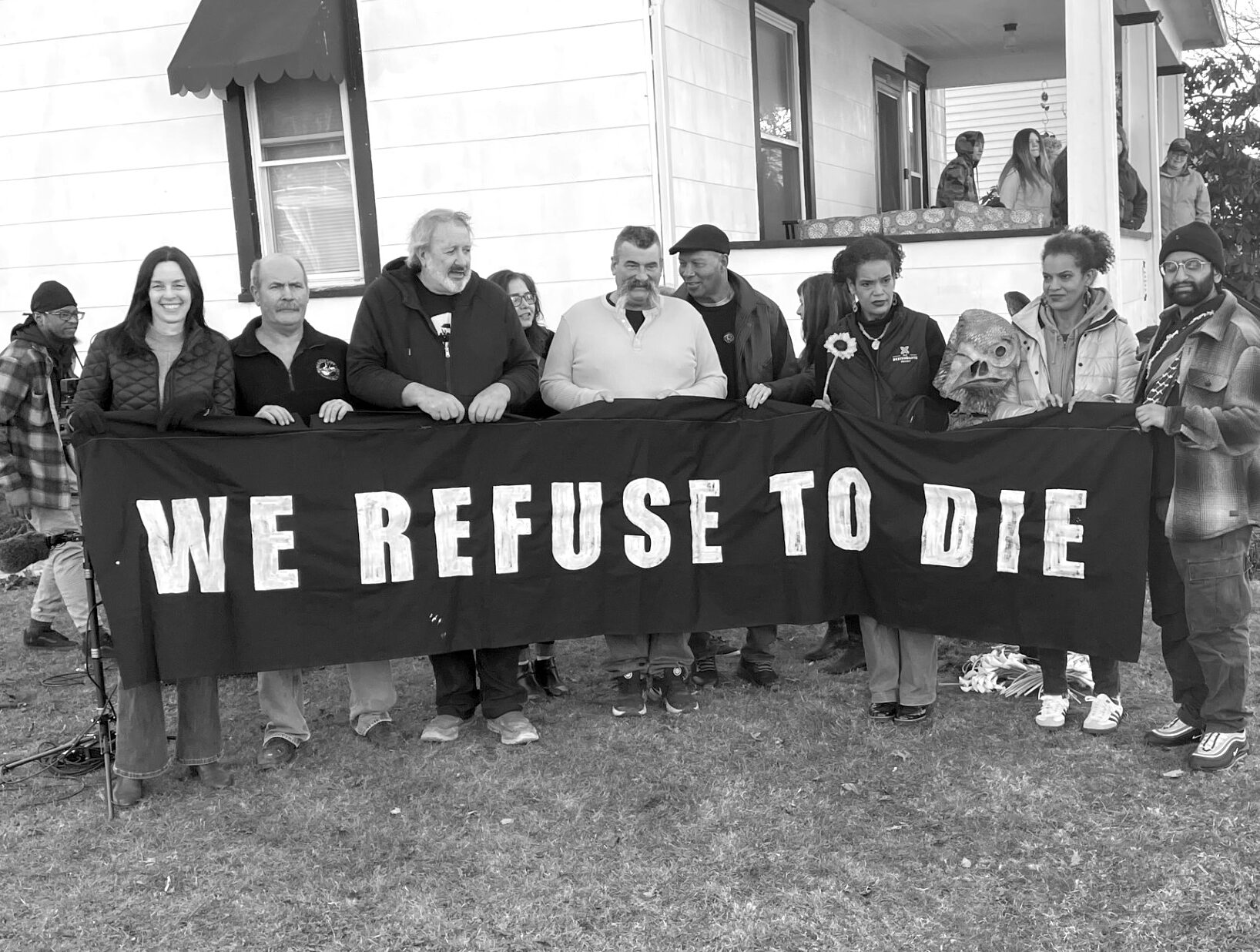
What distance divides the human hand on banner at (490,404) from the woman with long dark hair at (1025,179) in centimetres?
675

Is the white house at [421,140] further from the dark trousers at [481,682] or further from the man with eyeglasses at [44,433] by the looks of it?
the dark trousers at [481,682]

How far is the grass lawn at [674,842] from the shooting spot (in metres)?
3.76

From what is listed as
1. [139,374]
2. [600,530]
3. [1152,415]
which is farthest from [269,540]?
[1152,415]

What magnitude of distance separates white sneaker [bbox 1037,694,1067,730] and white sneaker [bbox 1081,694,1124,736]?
0.31 feet

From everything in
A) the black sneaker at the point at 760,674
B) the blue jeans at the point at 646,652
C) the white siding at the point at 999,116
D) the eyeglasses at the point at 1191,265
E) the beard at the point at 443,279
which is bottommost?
the black sneaker at the point at 760,674

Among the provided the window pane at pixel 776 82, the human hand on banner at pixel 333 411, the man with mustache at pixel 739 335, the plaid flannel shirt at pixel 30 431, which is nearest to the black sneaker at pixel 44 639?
the plaid flannel shirt at pixel 30 431

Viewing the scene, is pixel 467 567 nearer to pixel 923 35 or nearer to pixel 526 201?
pixel 526 201

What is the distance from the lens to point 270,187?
31.3 feet

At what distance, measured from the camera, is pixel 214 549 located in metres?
5.13

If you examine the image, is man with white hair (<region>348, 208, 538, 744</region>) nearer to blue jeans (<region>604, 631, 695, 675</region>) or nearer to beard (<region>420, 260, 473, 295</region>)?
beard (<region>420, 260, 473, 295</region>)

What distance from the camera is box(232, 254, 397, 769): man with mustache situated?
5188 millimetres

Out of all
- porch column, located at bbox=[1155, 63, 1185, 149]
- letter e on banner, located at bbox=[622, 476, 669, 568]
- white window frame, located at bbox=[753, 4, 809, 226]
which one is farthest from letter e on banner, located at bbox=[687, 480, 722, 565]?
porch column, located at bbox=[1155, 63, 1185, 149]

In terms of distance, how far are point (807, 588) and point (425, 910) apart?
238cm

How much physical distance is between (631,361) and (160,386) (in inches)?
76.3
